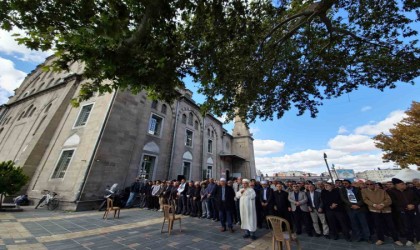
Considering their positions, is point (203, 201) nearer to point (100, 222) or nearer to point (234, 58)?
point (100, 222)

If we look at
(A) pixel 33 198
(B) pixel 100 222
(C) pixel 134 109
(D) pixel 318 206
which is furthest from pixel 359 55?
(A) pixel 33 198

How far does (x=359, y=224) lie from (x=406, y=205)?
4.77ft

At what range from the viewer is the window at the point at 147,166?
48.0 feet

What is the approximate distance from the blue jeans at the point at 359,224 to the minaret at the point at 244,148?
73.7ft

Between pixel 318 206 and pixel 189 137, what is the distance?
1559 cm

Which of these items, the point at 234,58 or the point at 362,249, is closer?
the point at 362,249

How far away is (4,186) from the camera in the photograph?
909 centimetres

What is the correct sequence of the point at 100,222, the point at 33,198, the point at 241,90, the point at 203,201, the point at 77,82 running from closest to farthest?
1. the point at 100,222
2. the point at 241,90
3. the point at 203,201
4. the point at 33,198
5. the point at 77,82

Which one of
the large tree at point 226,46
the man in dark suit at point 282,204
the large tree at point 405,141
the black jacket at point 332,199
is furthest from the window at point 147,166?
the large tree at point 405,141

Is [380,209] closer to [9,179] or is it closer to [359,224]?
[359,224]

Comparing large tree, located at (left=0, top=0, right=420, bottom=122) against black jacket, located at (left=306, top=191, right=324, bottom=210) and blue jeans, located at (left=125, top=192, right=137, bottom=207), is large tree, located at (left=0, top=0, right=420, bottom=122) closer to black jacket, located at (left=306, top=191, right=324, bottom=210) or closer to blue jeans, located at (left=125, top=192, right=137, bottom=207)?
black jacket, located at (left=306, top=191, right=324, bottom=210)

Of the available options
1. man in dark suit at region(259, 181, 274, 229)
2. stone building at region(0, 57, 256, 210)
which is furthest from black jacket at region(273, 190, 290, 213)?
stone building at region(0, 57, 256, 210)

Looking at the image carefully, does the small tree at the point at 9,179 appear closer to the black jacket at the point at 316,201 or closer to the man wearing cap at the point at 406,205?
the black jacket at the point at 316,201

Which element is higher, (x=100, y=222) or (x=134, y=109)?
(x=134, y=109)
